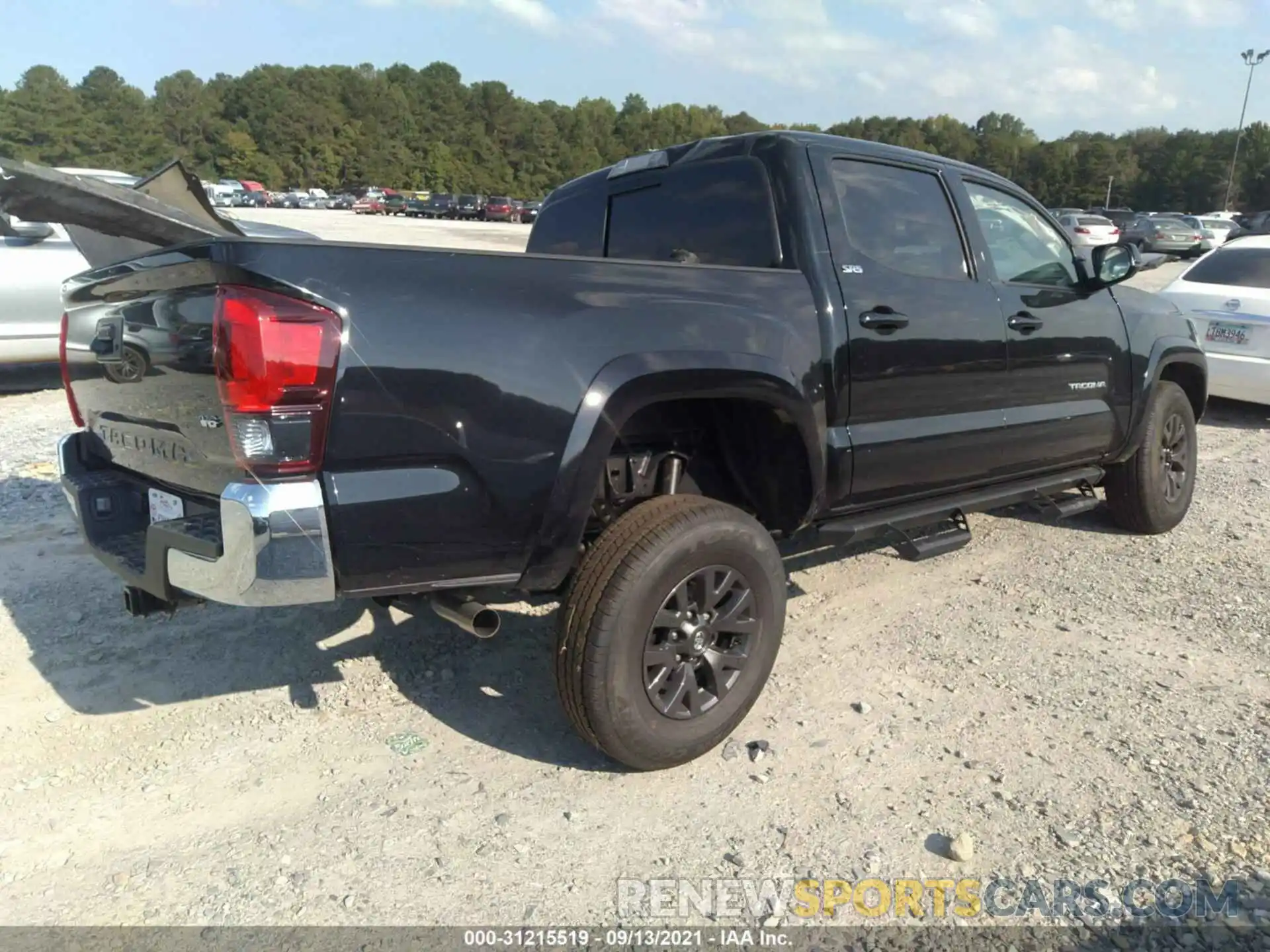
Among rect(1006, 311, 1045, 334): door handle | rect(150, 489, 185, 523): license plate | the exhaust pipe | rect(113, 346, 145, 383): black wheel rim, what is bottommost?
the exhaust pipe

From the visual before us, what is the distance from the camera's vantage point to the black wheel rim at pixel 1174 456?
5.20 metres

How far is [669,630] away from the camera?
291cm

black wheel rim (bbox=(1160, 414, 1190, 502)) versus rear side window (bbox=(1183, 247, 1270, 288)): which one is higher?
rear side window (bbox=(1183, 247, 1270, 288))

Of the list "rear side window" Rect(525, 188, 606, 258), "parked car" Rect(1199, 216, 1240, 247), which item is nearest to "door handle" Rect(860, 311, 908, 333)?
"rear side window" Rect(525, 188, 606, 258)

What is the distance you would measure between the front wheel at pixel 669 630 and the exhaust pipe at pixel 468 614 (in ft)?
0.72

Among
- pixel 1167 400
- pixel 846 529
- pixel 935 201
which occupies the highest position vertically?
pixel 935 201

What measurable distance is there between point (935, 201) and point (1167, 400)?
2239 mm

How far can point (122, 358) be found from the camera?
2.78 meters

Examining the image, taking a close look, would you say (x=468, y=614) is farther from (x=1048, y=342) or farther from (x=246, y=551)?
(x=1048, y=342)

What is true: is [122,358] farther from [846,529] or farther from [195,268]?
[846,529]

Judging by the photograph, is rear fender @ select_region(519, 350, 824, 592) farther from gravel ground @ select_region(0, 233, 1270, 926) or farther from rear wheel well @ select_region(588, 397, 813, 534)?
gravel ground @ select_region(0, 233, 1270, 926)

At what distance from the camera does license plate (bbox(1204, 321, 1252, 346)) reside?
26.1ft

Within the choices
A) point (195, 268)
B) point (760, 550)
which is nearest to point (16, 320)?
point (195, 268)

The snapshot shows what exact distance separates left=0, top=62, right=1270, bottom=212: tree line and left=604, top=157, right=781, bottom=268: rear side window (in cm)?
7644
